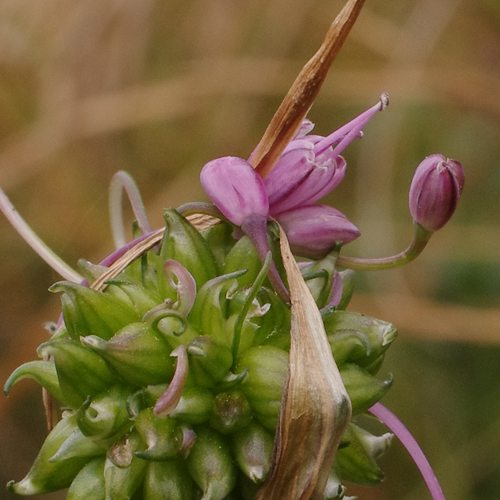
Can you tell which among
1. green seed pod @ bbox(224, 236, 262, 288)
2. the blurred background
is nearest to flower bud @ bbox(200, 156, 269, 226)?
green seed pod @ bbox(224, 236, 262, 288)

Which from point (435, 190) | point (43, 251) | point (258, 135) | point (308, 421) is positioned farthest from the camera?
point (258, 135)

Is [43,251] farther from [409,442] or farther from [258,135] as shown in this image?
[258,135]

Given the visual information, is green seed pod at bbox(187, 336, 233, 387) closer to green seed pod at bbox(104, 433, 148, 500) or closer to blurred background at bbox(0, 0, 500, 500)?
green seed pod at bbox(104, 433, 148, 500)

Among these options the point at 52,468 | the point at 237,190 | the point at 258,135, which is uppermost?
the point at 237,190

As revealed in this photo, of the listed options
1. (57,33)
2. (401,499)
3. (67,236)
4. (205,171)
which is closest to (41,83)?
(57,33)

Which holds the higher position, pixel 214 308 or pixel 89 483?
pixel 214 308

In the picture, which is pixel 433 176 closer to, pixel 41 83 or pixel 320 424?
pixel 320 424

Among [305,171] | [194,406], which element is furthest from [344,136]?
[194,406]
